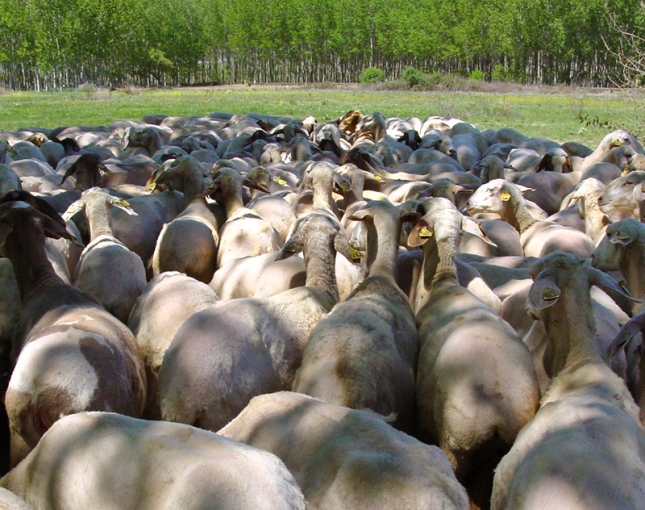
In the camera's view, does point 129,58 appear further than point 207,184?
Yes

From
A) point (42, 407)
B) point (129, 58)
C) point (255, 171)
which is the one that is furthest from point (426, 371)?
point (129, 58)

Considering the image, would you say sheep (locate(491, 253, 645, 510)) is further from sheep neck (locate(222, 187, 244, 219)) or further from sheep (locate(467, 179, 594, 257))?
sheep neck (locate(222, 187, 244, 219))

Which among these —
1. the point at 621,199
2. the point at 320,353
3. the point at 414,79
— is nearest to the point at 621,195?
the point at 621,199

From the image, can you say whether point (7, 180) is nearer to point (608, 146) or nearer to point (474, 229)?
point (474, 229)

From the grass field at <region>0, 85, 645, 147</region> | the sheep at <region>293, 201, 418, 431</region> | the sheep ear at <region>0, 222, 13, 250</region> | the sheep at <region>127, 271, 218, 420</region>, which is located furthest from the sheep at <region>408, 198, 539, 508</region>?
the grass field at <region>0, 85, 645, 147</region>

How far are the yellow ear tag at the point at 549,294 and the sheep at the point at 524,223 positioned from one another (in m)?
3.37

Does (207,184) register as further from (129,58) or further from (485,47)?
(129,58)

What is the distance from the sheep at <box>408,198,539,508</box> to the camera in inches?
155

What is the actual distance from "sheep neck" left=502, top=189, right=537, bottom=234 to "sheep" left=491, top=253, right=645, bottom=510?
393 cm

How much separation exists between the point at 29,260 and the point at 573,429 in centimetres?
439

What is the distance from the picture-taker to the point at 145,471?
2561mm

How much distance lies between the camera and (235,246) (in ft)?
24.0

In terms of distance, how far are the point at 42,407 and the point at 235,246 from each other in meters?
3.63

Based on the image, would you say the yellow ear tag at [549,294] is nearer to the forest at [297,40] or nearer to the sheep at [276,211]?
the sheep at [276,211]
